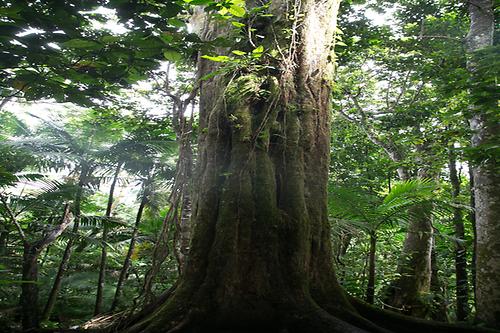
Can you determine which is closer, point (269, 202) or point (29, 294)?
point (269, 202)

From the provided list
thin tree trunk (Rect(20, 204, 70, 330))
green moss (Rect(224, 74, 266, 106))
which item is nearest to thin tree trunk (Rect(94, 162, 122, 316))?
thin tree trunk (Rect(20, 204, 70, 330))

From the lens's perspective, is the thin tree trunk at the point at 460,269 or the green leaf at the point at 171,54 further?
the thin tree trunk at the point at 460,269

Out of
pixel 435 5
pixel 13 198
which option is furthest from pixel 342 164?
pixel 13 198

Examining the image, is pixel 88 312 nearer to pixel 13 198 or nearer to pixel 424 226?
pixel 13 198

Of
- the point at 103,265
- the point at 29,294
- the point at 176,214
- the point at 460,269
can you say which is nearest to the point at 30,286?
the point at 29,294

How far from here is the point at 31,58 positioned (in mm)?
2295

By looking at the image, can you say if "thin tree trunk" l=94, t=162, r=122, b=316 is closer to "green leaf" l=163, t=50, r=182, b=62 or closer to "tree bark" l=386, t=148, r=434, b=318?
"green leaf" l=163, t=50, r=182, b=62

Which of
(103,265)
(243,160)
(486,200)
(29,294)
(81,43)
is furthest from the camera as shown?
(103,265)

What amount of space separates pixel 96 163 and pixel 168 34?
5842 mm

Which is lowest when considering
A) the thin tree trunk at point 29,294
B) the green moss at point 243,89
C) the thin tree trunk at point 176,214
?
the thin tree trunk at point 29,294

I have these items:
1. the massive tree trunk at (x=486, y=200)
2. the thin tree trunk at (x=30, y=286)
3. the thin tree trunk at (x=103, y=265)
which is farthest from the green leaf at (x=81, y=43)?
the thin tree trunk at (x=103, y=265)

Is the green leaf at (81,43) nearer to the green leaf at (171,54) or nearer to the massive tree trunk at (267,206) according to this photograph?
the green leaf at (171,54)

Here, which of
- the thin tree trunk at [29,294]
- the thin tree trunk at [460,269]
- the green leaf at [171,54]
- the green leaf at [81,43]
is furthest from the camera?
the thin tree trunk at [460,269]

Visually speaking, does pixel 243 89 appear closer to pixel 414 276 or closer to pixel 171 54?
pixel 171 54
